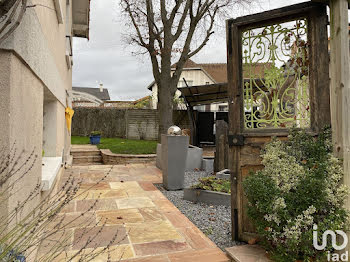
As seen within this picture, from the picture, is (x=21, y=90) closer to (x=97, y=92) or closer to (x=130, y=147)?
(x=130, y=147)

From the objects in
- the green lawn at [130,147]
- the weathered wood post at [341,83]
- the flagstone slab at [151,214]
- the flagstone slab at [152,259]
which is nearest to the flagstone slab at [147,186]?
the flagstone slab at [151,214]

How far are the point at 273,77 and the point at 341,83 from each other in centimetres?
65

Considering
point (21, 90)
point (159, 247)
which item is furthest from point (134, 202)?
point (21, 90)

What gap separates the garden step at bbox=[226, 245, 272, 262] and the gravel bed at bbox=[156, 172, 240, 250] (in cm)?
21

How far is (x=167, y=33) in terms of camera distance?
10664 mm

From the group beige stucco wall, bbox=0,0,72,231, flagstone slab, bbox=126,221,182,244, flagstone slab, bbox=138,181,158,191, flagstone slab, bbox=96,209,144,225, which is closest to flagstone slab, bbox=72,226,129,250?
flagstone slab, bbox=126,221,182,244

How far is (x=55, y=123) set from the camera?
15.7 feet

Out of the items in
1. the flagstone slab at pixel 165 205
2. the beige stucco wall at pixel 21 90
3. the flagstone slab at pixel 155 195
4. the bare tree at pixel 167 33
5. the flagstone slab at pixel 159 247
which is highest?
the bare tree at pixel 167 33

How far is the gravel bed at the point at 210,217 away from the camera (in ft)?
9.92

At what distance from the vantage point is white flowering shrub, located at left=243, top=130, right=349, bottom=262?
2146 millimetres

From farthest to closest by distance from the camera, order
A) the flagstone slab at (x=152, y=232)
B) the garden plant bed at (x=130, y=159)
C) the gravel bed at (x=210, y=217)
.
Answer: the garden plant bed at (x=130, y=159), the gravel bed at (x=210, y=217), the flagstone slab at (x=152, y=232)

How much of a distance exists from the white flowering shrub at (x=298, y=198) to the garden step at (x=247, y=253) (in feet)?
0.40

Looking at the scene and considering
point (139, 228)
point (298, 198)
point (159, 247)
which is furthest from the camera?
point (139, 228)

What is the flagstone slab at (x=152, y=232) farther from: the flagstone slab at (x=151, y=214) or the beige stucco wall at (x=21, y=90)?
the beige stucco wall at (x=21, y=90)
